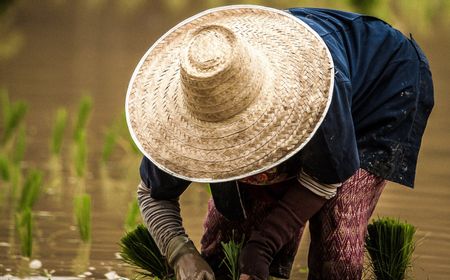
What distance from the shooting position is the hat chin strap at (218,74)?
332 cm

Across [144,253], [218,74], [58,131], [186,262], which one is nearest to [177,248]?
[186,262]

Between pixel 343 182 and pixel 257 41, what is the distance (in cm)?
51

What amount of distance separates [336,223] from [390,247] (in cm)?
50

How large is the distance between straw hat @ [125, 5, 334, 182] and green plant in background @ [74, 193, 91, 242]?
176 centimetres

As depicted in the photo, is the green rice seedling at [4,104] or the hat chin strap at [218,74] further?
the green rice seedling at [4,104]

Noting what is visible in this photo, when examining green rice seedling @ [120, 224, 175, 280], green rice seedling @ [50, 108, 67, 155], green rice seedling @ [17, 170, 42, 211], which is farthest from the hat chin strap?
green rice seedling @ [50, 108, 67, 155]

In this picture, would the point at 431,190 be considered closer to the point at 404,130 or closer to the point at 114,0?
the point at 404,130

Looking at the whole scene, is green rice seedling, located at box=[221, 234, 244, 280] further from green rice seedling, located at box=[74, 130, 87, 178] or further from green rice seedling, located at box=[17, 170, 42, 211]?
green rice seedling, located at box=[74, 130, 87, 178]

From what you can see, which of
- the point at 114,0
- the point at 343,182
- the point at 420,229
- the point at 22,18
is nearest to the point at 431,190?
the point at 420,229

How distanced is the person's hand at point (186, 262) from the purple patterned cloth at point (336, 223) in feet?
1.28

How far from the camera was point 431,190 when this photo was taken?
6750 millimetres

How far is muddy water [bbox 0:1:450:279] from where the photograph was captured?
5352 millimetres

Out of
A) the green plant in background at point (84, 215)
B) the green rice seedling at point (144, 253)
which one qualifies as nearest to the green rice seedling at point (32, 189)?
the green plant in background at point (84, 215)

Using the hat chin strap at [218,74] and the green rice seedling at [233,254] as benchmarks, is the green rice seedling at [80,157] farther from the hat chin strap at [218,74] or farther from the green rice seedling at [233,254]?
the hat chin strap at [218,74]
